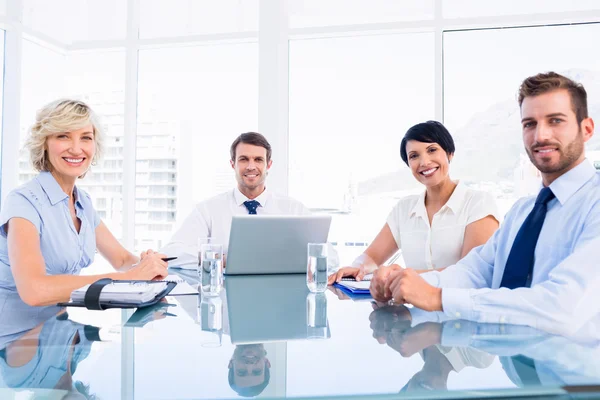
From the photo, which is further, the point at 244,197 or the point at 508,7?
the point at 508,7

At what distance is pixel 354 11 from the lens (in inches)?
179

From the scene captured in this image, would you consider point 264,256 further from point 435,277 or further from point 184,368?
point 184,368

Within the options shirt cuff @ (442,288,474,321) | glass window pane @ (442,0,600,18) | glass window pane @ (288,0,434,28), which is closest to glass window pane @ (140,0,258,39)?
glass window pane @ (288,0,434,28)

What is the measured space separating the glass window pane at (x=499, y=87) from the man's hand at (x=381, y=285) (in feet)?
10.9

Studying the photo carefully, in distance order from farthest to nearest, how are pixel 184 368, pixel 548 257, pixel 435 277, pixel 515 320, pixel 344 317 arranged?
pixel 435 277 < pixel 548 257 < pixel 344 317 < pixel 515 320 < pixel 184 368

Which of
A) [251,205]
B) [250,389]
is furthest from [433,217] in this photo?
[250,389]

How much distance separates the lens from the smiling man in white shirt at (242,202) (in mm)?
3006

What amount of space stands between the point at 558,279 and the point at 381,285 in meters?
0.48

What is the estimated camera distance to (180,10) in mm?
4879

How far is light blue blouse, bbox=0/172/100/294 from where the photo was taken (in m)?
1.82

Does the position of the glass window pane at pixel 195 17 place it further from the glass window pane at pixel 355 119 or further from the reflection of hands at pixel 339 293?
the reflection of hands at pixel 339 293

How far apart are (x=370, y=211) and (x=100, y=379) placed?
4124 mm

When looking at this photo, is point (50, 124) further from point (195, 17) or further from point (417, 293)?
point (195, 17)

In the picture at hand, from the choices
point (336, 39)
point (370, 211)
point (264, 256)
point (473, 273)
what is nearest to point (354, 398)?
point (473, 273)
